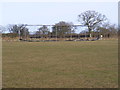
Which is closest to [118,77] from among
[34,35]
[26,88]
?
[26,88]

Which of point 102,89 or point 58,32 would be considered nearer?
point 102,89

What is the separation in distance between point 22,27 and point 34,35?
16.4 feet

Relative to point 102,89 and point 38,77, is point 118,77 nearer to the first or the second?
point 102,89

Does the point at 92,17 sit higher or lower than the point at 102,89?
higher

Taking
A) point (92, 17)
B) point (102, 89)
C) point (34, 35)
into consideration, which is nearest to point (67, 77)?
point (102, 89)

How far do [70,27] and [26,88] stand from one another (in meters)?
65.7

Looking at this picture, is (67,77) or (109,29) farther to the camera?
(109,29)

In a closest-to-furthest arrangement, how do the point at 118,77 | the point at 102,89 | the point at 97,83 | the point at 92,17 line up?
the point at 102,89, the point at 97,83, the point at 118,77, the point at 92,17

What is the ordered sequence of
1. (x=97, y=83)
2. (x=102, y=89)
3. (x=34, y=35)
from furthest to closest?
(x=34, y=35) → (x=97, y=83) → (x=102, y=89)

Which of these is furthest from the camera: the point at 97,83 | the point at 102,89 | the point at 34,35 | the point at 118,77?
the point at 34,35

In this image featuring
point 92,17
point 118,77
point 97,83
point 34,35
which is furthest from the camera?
point 92,17

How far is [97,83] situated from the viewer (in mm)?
5871

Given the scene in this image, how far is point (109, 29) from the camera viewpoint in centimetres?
7344

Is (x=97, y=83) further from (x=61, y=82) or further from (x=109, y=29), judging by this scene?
(x=109, y=29)
